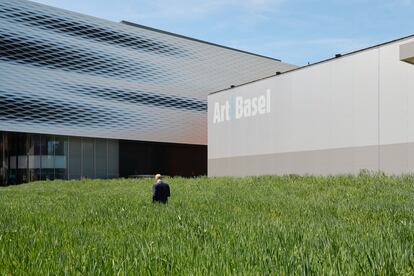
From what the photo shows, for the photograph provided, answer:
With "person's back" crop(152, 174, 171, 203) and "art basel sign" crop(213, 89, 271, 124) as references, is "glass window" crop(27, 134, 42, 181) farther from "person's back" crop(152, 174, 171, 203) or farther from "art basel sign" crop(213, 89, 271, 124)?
"person's back" crop(152, 174, 171, 203)

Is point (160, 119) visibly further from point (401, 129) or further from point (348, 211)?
point (348, 211)

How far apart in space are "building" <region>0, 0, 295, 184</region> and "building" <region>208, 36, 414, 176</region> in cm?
1529

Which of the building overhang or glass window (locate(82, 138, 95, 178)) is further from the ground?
the building overhang

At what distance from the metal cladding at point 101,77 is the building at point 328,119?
15033mm

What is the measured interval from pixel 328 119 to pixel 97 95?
28.5 metres

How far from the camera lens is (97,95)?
50.0 meters

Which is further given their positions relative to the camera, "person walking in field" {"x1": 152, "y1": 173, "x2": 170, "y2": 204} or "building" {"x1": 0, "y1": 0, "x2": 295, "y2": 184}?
"building" {"x1": 0, "y1": 0, "x2": 295, "y2": 184}

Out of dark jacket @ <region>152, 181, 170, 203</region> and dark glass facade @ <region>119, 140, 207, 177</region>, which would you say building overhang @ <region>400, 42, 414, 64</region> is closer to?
dark jacket @ <region>152, 181, 170, 203</region>

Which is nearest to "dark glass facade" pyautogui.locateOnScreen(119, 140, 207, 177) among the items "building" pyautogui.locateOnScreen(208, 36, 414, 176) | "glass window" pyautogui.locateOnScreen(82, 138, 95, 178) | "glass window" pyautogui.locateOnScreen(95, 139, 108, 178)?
"glass window" pyautogui.locateOnScreen(95, 139, 108, 178)

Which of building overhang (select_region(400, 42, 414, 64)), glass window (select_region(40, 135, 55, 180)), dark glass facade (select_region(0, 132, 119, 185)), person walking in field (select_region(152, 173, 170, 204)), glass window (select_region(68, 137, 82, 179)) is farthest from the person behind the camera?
glass window (select_region(68, 137, 82, 179))

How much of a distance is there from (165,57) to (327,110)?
30.7 m

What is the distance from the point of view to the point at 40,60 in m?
46.3

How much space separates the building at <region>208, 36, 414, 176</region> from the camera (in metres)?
26.0

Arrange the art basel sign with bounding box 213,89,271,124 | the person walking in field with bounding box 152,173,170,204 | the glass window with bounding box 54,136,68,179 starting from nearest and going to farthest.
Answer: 1. the person walking in field with bounding box 152,173,170,204
2. the art basel sign with bounding box 213,89,271,124
3. the glass window with bounding box 54,136,68,179
